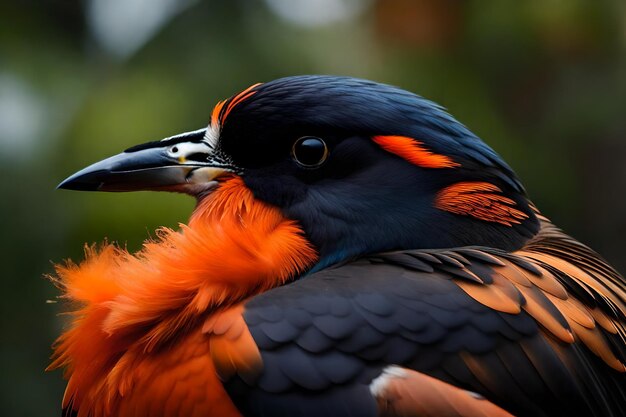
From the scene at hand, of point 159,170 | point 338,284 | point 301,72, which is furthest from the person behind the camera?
point 301,72

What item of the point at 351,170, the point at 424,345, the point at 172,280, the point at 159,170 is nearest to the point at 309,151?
the point at 351,170

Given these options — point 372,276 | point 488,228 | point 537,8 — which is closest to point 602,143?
point 537,8

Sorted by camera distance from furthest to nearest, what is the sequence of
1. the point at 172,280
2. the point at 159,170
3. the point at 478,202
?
the point at 159,170 → the point at 478,202 → the point at 172,280

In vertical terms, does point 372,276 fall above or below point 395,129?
below

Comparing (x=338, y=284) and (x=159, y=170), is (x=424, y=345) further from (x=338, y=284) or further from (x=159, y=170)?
(x=159, y=170)

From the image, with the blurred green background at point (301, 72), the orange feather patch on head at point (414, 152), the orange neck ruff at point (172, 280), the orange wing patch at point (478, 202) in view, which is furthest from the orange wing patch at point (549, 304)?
the blurred green background at point (301, 72)

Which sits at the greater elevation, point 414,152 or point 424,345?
point 414,152

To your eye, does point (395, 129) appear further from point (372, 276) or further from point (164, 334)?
point (164, 334)

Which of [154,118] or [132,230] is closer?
[132,230]
